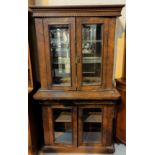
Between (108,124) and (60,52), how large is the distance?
1016 millimetres

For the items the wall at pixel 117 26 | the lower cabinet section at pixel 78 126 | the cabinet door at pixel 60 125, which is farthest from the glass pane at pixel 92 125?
the wall at pixel 117 26

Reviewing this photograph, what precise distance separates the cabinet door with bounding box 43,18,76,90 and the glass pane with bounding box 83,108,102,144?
40cm

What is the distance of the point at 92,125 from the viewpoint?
185cm

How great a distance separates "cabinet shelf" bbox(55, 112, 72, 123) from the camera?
5.79ft

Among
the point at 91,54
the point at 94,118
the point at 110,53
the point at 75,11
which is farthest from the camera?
the point at 94,118

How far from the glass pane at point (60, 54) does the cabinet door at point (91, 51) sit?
153mm

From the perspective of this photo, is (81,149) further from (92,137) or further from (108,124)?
(108,124)

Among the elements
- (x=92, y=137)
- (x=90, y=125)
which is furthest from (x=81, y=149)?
(x=90, y=125)

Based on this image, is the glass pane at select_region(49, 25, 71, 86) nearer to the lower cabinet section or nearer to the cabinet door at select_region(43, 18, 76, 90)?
the cabinet door at select_region(43, 18, 76, 90)

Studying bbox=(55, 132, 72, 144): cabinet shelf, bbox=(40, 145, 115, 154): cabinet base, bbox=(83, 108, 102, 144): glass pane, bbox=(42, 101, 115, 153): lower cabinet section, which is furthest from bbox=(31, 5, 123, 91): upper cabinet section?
bbox=(40, 145, 115, 154): cabinet base
